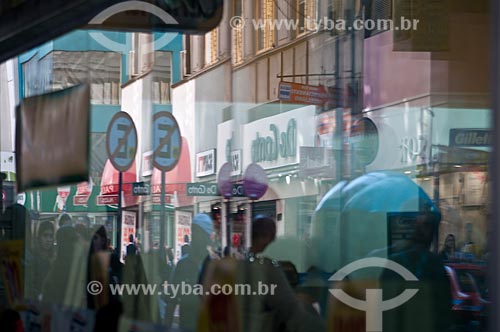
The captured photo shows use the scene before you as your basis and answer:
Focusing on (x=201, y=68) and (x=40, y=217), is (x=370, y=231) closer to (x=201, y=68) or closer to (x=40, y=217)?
(x=201, y=68)

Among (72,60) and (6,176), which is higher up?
(72,60)

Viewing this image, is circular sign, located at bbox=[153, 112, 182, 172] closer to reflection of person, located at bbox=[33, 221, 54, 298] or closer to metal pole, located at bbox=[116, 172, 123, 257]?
metal pole, located at bbox=[116, 172, 123, 257]

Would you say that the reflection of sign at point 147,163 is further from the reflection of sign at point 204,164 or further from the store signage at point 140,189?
the reflection of sign at point 204,164

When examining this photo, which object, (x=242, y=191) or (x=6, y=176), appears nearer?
(x=242, y=191)

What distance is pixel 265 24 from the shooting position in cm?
264

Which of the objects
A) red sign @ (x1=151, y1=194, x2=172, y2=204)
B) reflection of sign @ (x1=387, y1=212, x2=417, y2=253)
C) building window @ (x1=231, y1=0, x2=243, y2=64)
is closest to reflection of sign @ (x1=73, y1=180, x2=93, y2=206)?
red sign @ (x1=151, y1=194, x2=172, y2=204)

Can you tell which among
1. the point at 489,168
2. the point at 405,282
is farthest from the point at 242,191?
the point at 489,168

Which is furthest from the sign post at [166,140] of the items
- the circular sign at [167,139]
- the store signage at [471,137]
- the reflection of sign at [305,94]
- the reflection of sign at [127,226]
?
the store signage at [471,137]

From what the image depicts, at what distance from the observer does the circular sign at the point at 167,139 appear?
8.61 ft

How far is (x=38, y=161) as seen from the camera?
2.74 meters

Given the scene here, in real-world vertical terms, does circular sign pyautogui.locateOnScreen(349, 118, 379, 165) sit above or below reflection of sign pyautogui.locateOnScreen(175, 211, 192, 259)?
above

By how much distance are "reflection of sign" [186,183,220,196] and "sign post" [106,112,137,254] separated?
205mm

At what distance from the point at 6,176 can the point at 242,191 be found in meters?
0.80

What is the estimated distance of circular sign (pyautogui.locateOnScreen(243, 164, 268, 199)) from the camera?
2.59 m
